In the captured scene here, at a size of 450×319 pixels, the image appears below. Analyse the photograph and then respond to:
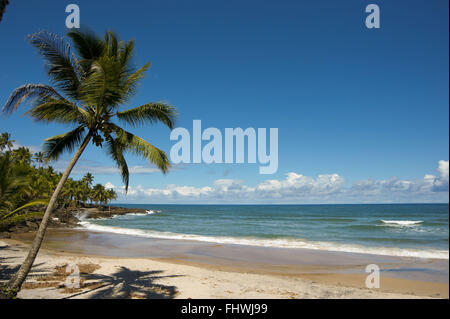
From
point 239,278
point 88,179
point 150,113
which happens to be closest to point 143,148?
point 150,113

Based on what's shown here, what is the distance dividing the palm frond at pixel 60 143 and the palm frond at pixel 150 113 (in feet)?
4.24

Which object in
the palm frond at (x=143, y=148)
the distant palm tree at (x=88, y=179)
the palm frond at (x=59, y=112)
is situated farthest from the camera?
the distant palm tree at (x=88, y=179)

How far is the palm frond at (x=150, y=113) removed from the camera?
23.0ft

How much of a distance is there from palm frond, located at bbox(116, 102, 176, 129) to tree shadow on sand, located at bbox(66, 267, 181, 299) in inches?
200

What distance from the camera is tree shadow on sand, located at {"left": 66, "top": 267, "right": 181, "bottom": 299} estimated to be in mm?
7531

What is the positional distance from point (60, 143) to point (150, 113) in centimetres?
268

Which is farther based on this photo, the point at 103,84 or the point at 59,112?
the point at 59,112

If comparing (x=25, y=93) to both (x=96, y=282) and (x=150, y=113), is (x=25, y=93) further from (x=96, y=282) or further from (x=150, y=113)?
(x=96, y=282)

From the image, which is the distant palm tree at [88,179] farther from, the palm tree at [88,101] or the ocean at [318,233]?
the palm tree at [88,101]

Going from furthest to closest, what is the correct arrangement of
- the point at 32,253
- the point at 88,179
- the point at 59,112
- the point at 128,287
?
the point at 88,179 < the point at 128,287 < the point at 59,112 < the point at 32,253

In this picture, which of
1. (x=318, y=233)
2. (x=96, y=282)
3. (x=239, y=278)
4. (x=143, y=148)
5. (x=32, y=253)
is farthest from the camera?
(x=318, y=233)

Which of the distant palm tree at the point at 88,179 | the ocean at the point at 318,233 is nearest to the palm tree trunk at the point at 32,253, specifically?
the ocean at the point at 318,233

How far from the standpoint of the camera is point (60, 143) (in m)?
7.22

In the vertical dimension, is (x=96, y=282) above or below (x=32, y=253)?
below
